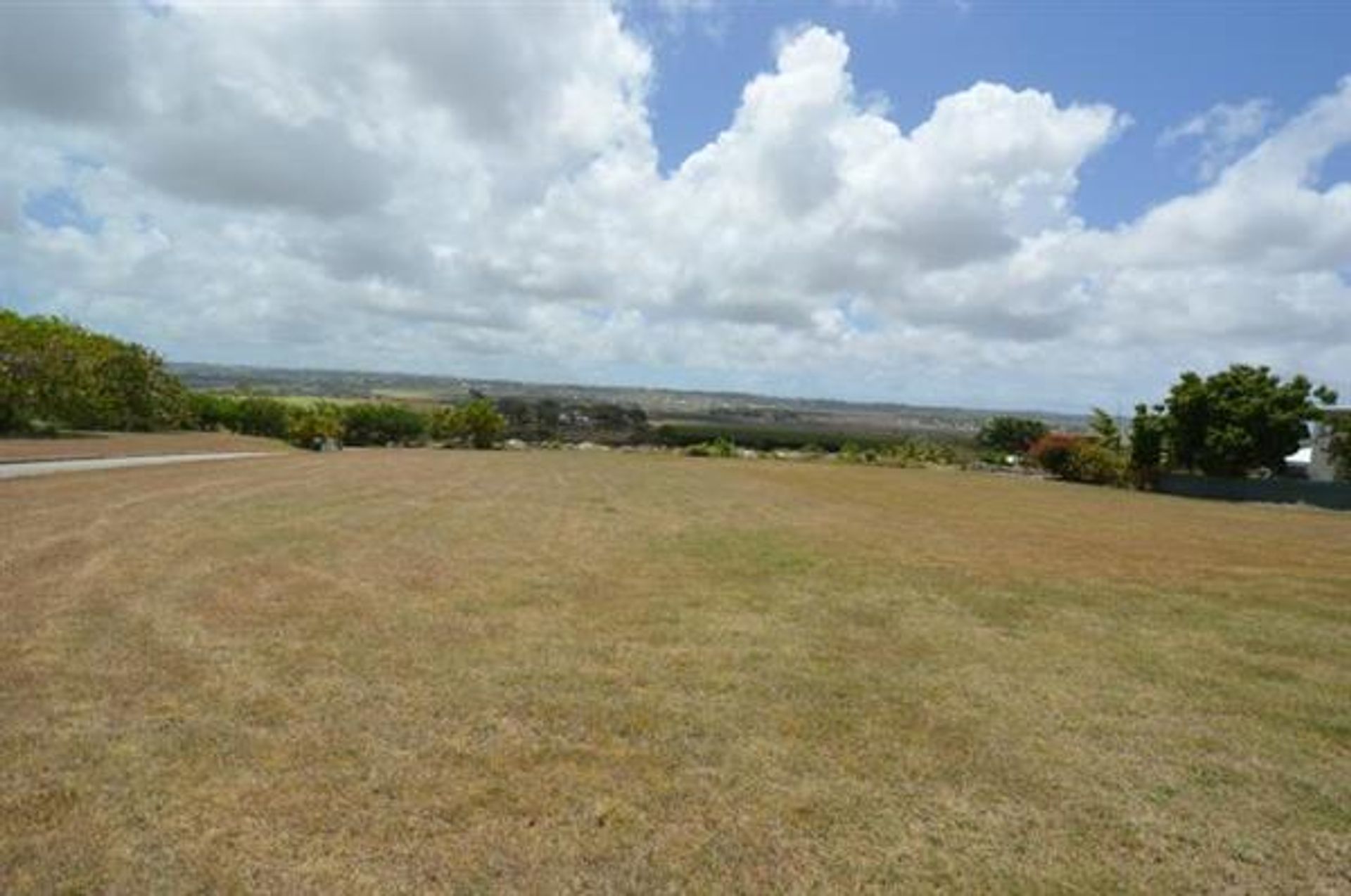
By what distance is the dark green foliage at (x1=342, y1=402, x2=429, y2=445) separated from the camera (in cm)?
7212

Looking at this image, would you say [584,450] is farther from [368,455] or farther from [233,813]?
[233,813]

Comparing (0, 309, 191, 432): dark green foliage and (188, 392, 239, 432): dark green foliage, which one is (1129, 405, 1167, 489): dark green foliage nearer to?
(0, 309, 191, 432): dark green foliage

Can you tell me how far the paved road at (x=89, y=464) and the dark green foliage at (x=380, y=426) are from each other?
1445 inches

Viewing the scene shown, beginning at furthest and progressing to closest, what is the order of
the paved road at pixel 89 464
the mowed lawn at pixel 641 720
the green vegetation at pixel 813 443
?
1. the green vegetation at pixel 813 443
2. the paved road at pixel 89 464
3. the mowed lawn at pixel 641 720

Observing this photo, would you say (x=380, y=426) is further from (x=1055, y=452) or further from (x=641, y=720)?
(x=641, y=720)

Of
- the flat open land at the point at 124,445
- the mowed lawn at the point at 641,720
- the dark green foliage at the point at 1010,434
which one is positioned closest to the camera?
the mowed lawn at the point at 641,720

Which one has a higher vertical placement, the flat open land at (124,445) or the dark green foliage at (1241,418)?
the dark green foliage at (1241,418)

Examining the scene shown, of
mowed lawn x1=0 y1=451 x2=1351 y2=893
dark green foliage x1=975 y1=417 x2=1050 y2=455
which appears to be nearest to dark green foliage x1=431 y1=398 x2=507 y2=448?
dark green foliage x1=975 y1=417 x2=1050 y2=455

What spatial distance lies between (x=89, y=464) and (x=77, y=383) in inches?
719

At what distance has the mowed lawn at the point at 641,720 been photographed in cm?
431

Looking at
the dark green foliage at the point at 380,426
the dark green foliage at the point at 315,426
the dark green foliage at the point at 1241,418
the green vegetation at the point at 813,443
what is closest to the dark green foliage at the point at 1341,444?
the dark green foliage at the point at 1241,418

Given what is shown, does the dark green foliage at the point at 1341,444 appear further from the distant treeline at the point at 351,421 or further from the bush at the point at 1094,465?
the distant treeline at the point at 351,421

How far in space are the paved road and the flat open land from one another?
2.08 ft

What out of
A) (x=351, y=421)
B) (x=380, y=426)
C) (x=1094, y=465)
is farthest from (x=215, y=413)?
(x=1094, y=465)
